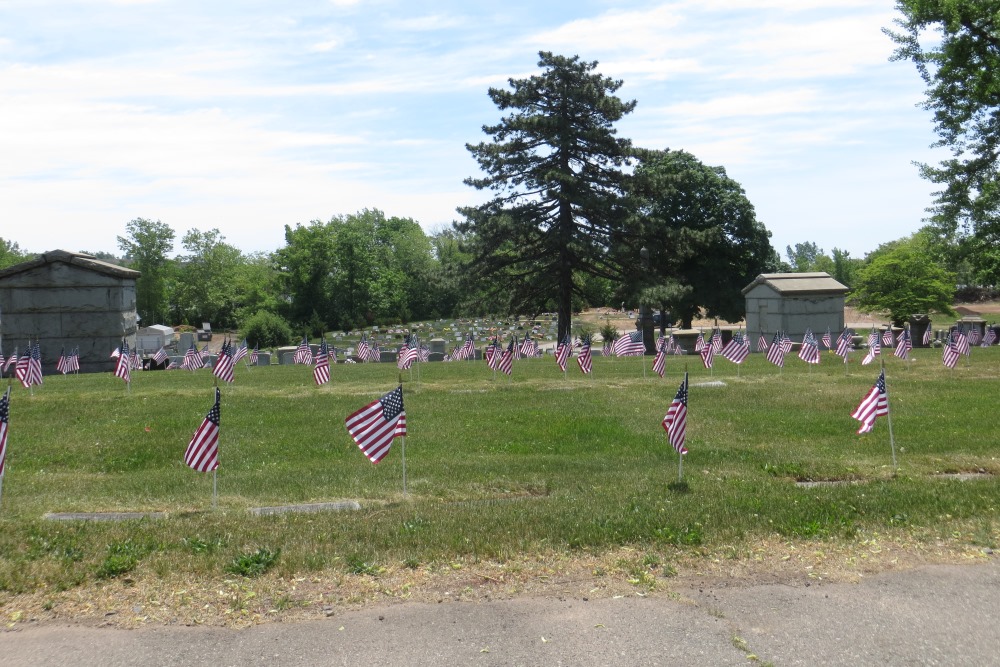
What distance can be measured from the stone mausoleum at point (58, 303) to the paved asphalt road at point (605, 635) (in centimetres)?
2901

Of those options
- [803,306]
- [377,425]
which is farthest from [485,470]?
[803,306]

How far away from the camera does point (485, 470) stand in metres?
13.4

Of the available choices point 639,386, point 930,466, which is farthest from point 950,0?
point 930,466

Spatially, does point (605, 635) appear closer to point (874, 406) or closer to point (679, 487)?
point (679, 487)

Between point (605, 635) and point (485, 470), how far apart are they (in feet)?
23.0

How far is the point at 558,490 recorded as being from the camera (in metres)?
11.9

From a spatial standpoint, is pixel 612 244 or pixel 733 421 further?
pixel 612 244

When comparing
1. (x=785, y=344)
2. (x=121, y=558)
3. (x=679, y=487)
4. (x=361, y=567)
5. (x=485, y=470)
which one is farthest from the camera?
(x=785, y=344)

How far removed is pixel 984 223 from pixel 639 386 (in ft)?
48.7

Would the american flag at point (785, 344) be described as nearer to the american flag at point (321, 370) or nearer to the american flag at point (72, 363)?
the american flag at point (321, 370)

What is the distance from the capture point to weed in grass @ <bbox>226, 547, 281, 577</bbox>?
758 centimetres

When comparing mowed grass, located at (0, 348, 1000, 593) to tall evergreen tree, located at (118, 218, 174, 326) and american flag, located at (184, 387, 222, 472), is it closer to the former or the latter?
american flag, located at (184, 387, 222, 472)

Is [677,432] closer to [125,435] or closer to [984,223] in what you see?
[125,435]

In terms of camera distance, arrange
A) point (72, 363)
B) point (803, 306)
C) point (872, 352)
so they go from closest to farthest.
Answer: point (872, 352)
point (72, 363)
point (803, 306)
